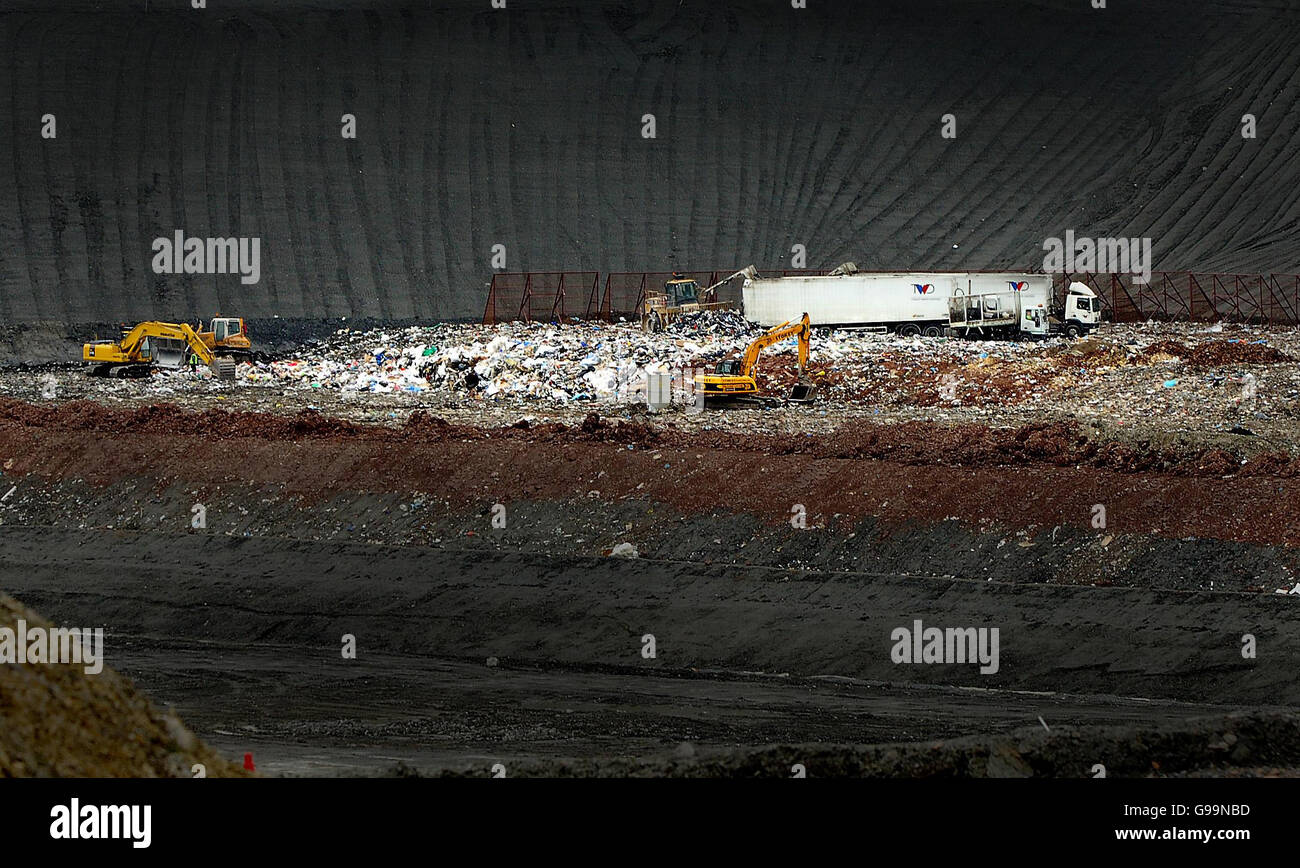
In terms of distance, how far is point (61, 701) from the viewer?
7.21 m

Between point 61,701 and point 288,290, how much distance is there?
26420 mm

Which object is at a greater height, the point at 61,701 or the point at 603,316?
the point at 603,316

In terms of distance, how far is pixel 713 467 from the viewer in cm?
1864

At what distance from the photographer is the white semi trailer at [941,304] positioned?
94.0 ft

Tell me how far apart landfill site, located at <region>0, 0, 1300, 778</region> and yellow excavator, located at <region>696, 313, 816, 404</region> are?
61 mm

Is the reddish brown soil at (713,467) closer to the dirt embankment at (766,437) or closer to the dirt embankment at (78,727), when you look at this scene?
the dirt embankment at (766,437)

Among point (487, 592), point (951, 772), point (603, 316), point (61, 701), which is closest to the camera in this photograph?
point (61, 701)

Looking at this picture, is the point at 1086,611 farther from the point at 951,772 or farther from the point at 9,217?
the point at 9,217

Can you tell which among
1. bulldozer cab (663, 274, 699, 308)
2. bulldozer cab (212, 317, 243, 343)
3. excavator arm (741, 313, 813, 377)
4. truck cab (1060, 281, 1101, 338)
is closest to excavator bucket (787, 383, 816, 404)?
excavator arm (741, 313, 813, 377)

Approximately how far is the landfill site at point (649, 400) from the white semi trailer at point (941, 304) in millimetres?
100

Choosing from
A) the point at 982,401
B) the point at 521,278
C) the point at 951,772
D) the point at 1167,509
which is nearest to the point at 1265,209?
the point at 982,401

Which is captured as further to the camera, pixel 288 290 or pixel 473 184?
pixel 473 184

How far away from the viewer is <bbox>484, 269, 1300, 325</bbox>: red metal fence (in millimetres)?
30766

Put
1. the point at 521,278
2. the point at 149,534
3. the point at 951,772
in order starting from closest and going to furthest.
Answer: the point at 951,772 → the point at 149,534 → the point at 521,278
